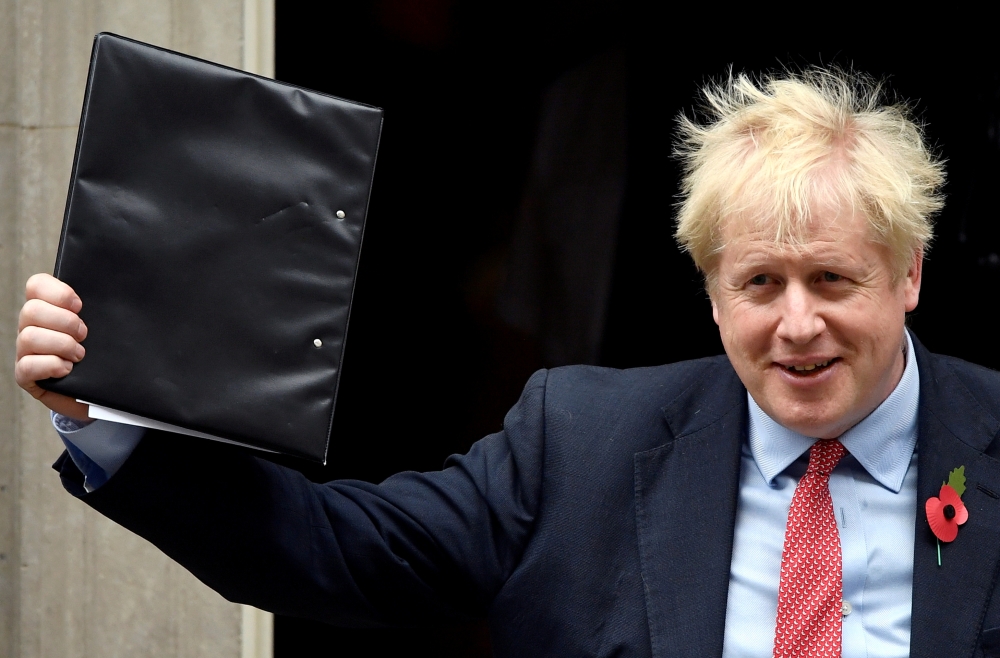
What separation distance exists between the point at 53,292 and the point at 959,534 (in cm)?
146

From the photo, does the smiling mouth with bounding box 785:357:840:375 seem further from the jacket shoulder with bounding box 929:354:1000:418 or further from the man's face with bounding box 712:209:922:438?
the jacket shoulder with bounding box 929:354:1000:418

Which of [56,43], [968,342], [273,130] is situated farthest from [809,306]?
[56,43]

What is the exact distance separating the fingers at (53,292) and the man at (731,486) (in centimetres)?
20

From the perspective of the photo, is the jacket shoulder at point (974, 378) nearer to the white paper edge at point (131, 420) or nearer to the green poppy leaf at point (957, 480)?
the green poppy leaf at point (957, 480)

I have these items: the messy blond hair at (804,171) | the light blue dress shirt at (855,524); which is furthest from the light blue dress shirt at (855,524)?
the messy blond hair at (804,171)

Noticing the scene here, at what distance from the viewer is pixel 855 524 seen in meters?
1.95

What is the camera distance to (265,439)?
1603mm

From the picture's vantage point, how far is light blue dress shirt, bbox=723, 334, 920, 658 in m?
1.89

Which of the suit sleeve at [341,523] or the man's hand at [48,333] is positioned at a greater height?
the man's hand at [48,333]

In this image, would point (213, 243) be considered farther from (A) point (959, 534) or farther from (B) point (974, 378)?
(B) point (974, 378)

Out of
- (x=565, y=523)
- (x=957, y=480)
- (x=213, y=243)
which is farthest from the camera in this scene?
(x=565, y=523)

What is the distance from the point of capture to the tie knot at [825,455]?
1986mm

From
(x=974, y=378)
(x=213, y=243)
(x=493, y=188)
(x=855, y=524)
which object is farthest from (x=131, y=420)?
(x=493, y=188)

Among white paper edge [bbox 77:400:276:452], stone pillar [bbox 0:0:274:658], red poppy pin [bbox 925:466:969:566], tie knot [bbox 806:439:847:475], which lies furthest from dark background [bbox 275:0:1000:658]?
white paper edge [bbox 77:400:276:452]
